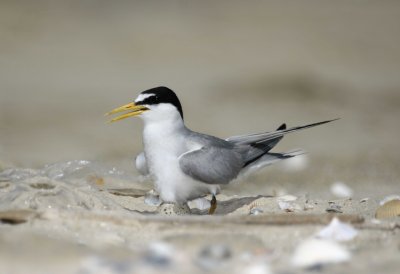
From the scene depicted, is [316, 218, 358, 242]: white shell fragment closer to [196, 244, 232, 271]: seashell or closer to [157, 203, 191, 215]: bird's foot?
[196, 244, 232, 271]: seashell

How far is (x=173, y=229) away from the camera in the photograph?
12.7 ft

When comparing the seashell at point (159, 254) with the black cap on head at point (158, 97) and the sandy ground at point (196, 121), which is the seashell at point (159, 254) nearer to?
the sandy ground at point (196, 121)

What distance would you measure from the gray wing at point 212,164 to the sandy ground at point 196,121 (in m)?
0.24

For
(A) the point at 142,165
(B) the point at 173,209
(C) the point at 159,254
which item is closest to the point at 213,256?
(C) the point at 159,254

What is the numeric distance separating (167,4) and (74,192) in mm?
11148

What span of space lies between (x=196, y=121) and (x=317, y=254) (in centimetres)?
637

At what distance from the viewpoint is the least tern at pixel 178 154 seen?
517 centimetres

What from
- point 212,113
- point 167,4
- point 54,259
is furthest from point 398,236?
point 167,4

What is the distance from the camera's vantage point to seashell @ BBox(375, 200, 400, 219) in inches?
186

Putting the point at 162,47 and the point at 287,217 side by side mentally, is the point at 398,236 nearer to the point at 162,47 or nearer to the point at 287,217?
the point at 287,217

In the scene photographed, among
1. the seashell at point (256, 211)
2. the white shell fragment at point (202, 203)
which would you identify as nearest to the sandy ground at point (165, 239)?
the seashell at point (256, 211)

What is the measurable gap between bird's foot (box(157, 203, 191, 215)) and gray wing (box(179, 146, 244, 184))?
0.21 m

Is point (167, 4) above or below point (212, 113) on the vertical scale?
above

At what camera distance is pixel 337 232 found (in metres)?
3.79
